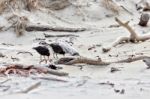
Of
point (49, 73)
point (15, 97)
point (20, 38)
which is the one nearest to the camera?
point (15, 97)

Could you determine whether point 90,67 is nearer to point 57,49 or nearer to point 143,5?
point 57,49

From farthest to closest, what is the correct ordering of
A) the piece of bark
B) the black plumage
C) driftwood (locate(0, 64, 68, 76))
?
the piece of bark < the black plumage < driftwood (locate(0, 64, 68, 76))

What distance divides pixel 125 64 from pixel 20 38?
15.6 feet

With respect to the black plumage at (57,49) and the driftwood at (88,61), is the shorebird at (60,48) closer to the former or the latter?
the black plumage at (57,49)

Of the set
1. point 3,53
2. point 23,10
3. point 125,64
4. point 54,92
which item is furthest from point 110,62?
point 23,10

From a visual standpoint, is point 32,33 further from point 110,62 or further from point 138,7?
point 110,62

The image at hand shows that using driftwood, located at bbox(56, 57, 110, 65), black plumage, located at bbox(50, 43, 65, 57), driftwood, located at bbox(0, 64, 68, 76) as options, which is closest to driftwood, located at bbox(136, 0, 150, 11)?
black plumage, located at bbox(50, 43, 65, 57)

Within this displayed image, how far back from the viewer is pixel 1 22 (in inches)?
483

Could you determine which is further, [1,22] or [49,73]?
[1,22]

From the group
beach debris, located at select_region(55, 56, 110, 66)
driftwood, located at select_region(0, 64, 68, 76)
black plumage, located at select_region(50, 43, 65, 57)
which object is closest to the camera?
driftwood, located at select_region(0, 64, 68, 76)

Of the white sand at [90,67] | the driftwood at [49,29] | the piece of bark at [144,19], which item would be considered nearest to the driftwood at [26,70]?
the white sand at [90,67]

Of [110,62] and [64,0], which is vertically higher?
[64,0]

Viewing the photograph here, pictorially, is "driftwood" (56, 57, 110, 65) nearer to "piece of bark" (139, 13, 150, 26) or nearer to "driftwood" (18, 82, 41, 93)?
"driftwood" (18, 82, 41, 93)

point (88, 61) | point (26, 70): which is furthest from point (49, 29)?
point (26, 70)
